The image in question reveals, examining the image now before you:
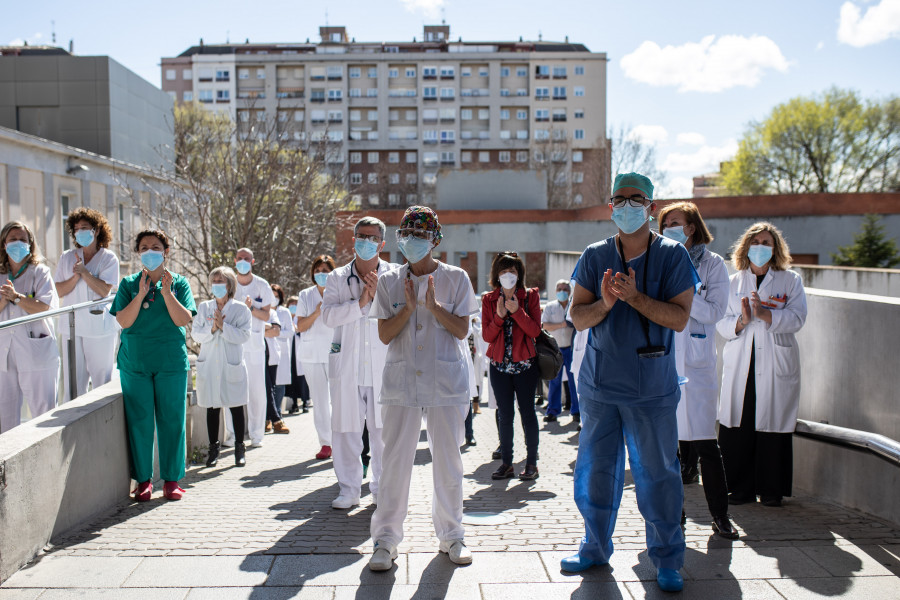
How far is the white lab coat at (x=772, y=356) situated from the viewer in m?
6.05

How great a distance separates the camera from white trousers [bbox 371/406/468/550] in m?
4.79

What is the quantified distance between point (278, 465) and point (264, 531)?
3.10 meters

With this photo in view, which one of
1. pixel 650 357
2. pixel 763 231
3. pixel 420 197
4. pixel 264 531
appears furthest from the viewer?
pixel 420 197

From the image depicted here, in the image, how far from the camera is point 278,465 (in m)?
8.37

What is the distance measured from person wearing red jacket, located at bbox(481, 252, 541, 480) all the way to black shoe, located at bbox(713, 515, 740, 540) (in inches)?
98.2

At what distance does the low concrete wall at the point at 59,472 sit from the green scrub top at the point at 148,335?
13.0 inches

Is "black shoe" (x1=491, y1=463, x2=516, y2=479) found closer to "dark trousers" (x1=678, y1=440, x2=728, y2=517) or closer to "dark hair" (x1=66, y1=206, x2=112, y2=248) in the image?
"dark trousers" (x1=678, y1=440, x2=728, y2=517)

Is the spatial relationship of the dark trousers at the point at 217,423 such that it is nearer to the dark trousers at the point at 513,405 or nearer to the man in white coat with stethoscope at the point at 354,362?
the man in white coat with stethoscope at the point at 354,362

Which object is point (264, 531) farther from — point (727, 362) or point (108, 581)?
point (727, 362)

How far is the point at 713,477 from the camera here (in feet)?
17.0

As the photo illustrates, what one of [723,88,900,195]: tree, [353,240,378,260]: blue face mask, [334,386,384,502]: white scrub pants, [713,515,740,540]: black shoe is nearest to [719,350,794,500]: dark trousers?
[713,515,740,540]: black shoe

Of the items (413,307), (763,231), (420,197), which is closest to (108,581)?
(413,307)

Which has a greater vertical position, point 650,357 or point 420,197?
point 420,197

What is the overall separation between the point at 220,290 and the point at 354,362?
9.23 feet
